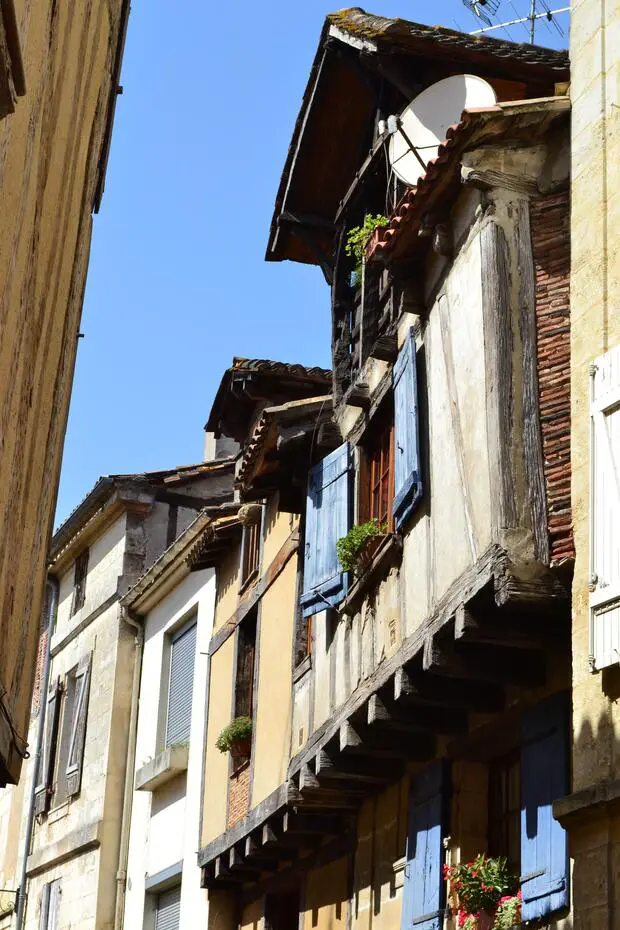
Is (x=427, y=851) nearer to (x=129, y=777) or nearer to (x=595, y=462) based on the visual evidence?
(x=595, y=462)

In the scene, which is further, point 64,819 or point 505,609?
point 64,819

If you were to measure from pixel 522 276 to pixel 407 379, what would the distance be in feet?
5.20

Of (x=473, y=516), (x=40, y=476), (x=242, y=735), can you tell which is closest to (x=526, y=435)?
(x=473, y=516)

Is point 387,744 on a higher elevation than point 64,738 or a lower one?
lower

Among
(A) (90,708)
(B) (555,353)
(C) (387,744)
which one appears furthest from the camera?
(A) (90,708)

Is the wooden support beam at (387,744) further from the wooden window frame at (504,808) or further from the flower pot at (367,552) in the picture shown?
the flower pot at (367,552)

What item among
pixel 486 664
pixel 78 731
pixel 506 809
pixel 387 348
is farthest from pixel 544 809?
pixel 78 731

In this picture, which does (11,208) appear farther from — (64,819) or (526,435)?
(64,819)

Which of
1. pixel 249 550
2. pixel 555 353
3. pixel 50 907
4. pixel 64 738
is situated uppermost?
pixel 249 550

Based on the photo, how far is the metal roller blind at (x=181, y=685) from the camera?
1806 centimetres

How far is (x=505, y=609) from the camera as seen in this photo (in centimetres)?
855

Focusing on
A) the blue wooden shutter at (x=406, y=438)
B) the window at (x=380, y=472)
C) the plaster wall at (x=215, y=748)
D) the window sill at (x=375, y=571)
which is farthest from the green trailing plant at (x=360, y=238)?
the plaster wall at (x=215, y=748)

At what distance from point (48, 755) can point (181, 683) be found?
174 inches

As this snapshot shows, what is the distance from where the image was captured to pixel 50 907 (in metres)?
20.7
